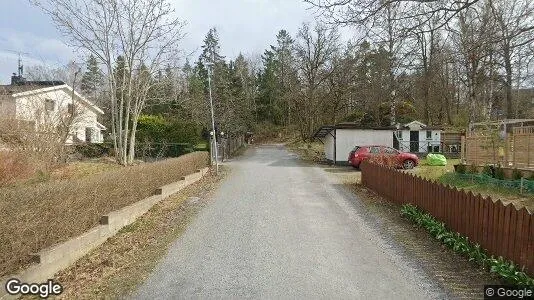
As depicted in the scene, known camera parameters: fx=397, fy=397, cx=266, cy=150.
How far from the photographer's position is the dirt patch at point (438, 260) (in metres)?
5.14

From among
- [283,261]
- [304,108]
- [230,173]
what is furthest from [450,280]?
[304,108]

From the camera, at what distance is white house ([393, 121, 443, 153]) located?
3134cm

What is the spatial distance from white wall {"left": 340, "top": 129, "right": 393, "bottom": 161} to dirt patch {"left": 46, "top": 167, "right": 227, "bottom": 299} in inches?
685

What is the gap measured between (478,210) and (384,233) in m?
2.13

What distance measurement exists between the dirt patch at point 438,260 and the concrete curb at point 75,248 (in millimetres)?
5299

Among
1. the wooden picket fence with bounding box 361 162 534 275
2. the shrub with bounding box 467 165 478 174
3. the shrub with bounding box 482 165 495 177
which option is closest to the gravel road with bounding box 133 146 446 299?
the wooden picket fence with bounding box 361 162 534 275

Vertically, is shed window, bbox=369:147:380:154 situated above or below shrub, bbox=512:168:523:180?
above

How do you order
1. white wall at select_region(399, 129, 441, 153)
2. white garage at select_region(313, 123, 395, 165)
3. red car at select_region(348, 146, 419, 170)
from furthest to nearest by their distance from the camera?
white wall at select_region(399, 129, 441, 153), white garage at select_region(313, 123, 395, 165), red car at select_region(348, 146, 419, 170)

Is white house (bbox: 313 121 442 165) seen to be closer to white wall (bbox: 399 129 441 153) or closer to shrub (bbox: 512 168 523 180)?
white wall (bbox: 399 129 441 153)

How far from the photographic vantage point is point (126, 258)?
666cm

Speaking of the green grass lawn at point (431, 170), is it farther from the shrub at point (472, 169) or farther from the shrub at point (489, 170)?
the shrub at point (489, 170)

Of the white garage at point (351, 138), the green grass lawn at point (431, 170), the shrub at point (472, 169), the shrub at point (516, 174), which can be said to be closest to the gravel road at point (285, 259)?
the shrub at point (516, 174)

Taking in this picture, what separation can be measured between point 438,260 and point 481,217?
96 centimetres

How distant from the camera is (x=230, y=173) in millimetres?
21297
